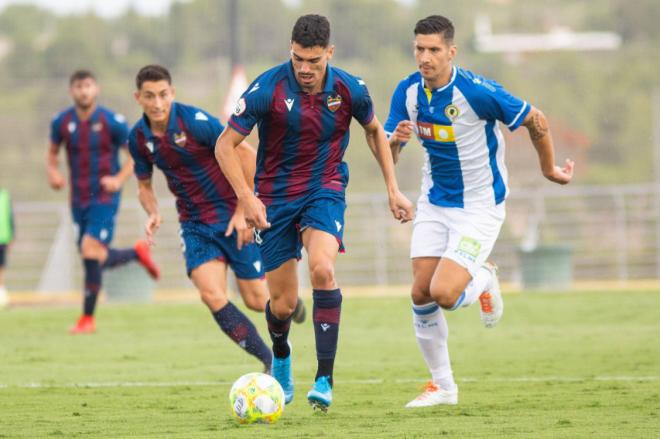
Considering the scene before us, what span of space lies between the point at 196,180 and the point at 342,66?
1653 centimetres

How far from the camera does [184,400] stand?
8.41 meters

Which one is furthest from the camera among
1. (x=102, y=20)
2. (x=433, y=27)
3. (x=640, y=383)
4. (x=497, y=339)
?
(x=102, y=20)

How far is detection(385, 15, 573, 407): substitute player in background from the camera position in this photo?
26.4ft

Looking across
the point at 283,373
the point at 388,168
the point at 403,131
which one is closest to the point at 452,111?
the point at 403,131

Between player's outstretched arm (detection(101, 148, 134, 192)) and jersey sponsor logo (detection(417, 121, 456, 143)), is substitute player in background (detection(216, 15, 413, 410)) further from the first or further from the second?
player's outstretched arm (detection(101, 148, 134, 192))

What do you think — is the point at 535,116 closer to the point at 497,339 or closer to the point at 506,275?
the point at 497,339

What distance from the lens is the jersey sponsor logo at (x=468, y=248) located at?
27.1 feet

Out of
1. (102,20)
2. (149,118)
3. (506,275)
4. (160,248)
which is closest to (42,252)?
(160,248)

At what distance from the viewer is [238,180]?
751cm

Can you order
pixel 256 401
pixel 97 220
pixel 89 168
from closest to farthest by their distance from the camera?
pixel 256 401, pixel 97 220, pixel 89 168

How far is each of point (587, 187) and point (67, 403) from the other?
1771 centimetres

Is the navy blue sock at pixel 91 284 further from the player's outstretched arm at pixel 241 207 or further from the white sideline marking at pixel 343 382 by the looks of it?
the player's outstretched arm at pixel 241 207

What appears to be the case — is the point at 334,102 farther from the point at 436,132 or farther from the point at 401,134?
the point at 436,132

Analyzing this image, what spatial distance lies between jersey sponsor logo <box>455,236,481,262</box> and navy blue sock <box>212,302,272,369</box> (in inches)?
62.6
